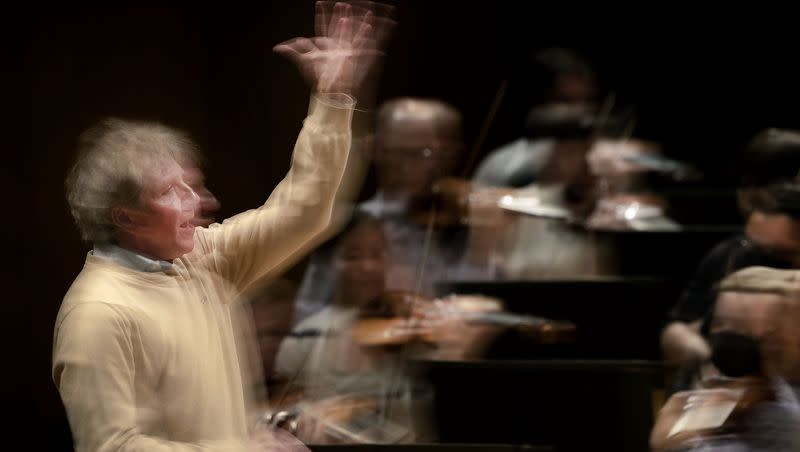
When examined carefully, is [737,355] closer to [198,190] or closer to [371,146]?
[198,190]

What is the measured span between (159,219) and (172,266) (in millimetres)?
91

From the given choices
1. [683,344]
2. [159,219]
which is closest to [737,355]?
[683,344]

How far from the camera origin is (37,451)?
2643 mm

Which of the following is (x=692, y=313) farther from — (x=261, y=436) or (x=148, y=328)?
(x=148, y=328)

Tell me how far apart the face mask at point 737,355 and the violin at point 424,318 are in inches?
31.5

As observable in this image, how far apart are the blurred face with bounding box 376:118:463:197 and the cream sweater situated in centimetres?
125

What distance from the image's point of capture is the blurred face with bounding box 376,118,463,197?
305 centimetres

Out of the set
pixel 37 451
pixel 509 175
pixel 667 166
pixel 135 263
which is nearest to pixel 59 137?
pixel 37 451

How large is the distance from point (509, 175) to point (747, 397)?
55.1 inches

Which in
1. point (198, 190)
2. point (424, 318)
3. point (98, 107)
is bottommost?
point (424, 318)

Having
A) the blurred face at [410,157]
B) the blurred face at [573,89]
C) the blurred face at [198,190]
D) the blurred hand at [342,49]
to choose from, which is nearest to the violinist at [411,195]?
the blurred face at [410,157]

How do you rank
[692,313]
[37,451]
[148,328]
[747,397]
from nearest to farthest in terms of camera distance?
[148,328] < [747,397] < [37,451] < [692,313]

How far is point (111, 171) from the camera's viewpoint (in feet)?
A: 5.35

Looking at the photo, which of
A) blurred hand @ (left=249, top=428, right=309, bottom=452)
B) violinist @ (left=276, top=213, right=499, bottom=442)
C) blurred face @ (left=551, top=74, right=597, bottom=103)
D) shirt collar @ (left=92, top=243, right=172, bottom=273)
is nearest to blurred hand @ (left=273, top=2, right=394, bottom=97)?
shirt collar @ (left=92, top=243, right=172, bottom=273)
